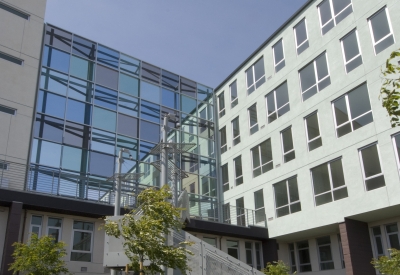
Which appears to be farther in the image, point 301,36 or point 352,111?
point 301,36

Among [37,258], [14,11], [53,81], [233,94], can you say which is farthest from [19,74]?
[233,94]

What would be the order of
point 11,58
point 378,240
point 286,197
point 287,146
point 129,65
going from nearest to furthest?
1. point 378,240
2. point 11,58
3. point 286,197
4. point 287,146
5. point 129,65

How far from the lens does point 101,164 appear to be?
82.4 feet

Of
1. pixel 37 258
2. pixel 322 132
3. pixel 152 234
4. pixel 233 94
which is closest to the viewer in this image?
pixel 152 234

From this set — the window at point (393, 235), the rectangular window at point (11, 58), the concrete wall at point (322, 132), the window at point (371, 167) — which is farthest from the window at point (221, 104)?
the window at point (393, 235)

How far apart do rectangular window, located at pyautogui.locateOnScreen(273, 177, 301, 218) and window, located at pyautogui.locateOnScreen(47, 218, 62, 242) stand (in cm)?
1178

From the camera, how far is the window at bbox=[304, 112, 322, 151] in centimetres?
2262

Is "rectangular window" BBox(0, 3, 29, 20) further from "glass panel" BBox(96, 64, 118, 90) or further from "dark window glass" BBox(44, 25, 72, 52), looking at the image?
"glass panel" BBox(96, 64, 118, 90)

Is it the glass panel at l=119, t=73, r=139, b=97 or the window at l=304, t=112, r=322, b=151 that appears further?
the glass panel at l=119, t=73, r=139, b=97

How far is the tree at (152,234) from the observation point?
38.3 ft

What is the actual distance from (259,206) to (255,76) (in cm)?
868

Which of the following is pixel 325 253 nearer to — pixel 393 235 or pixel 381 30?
pixel 393 235

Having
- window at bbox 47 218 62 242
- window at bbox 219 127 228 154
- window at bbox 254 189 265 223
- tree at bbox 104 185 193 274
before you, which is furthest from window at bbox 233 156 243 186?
tree at bbox 104 185 193 274

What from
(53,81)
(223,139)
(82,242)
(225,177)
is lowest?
(82,242)
